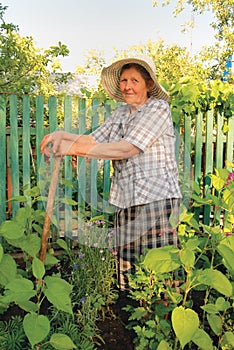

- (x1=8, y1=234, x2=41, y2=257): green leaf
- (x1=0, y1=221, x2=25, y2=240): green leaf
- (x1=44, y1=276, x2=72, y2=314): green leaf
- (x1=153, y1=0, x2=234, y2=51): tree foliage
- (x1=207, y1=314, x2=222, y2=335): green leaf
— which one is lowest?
(x1=207, y1=314, x2=222, y2=335): green leaf

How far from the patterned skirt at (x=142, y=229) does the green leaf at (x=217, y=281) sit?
544 mm

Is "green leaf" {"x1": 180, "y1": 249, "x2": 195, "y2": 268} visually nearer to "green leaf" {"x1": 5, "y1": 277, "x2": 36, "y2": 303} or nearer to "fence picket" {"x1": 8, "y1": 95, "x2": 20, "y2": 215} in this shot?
"green leaf" {"x1": 5, "y1": 277, "x2": 36, "y2": 303}

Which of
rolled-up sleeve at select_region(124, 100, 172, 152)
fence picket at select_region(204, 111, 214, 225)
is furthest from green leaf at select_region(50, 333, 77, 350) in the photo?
fence picket at select_region(204, 111, 214, 225)

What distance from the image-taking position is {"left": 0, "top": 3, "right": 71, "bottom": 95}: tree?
14.4 ft

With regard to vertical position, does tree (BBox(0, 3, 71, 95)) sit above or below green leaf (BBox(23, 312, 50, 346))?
above

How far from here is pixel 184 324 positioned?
68.2 inches

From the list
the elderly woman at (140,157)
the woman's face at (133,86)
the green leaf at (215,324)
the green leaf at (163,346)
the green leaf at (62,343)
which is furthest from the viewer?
the woman's face at (133,86)

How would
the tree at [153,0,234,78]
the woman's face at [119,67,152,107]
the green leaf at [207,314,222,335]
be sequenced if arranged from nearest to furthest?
the green leaf at [207,314,222,335] → the woman's face at [119,67,152,107] → the tree at [153,0,234,78]

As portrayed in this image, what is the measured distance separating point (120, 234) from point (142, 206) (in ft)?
1.04

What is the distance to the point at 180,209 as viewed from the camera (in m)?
2.50

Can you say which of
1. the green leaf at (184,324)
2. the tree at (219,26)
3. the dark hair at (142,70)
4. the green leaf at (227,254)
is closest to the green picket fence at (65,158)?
the dark hair at (142,70)

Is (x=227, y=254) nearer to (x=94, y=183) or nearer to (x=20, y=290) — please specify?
(x=20, y=290)

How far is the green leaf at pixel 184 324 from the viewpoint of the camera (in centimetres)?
Answer: 168

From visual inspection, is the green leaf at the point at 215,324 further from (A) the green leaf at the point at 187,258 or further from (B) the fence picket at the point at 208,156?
(B) the fence picket at the point at 208,156
